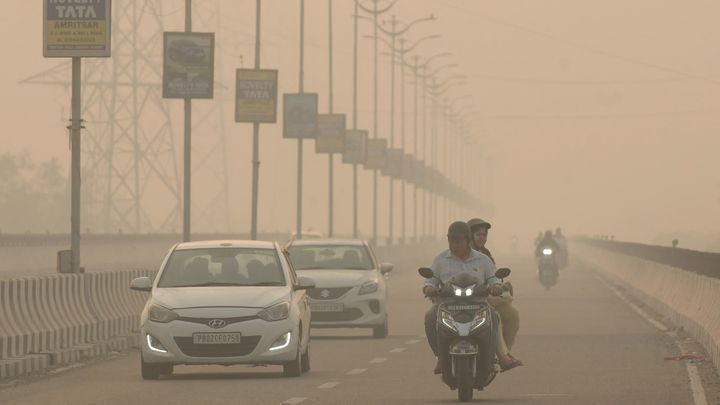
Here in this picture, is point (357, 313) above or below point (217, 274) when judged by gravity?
below

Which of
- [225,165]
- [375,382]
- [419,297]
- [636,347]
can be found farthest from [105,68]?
[375,382]

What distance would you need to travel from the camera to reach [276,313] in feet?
69.7

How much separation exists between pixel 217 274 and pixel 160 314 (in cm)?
135

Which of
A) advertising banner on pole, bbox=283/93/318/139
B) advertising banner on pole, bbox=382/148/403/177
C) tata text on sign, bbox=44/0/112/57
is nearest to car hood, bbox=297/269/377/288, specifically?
tata text on sign, bbox=44/0/112/57

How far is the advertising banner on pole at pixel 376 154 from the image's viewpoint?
85.8 meters

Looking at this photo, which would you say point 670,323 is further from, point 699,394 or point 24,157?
point 24,157

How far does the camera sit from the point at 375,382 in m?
20.7

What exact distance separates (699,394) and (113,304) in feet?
36.8

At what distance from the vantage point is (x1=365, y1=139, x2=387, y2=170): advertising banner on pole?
85750mm

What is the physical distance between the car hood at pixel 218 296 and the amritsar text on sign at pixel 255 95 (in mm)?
27027

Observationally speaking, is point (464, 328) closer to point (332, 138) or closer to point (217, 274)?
point (217, 274)

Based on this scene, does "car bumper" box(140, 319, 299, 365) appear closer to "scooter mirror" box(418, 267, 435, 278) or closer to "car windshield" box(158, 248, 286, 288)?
"car windshield" box(158, 248, 286, 288)

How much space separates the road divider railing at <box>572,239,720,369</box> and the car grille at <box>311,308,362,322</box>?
4888 millimetres

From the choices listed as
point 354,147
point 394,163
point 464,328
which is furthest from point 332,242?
point 394,163
